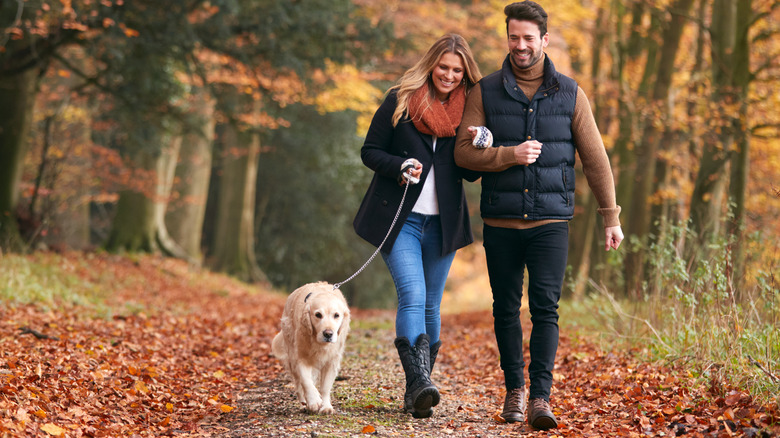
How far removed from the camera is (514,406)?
471 cm

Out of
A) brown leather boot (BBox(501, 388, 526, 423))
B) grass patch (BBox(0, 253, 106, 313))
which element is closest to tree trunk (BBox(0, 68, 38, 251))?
grass patch (BBox(0, 253, 106, 313))

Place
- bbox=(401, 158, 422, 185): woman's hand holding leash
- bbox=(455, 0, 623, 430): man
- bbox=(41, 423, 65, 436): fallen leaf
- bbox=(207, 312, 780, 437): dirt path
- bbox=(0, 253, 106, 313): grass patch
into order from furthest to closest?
bbox=(0, 253, 106, 313): grass patch → bbox=(401, 158, 422, 185): woman's hand holding leash → bbox=(455, 0, 623, 430): man → bbox=(207, 312, 780, 437): dirt path → bbox=(41, 423, 65, 436): fallen leaf

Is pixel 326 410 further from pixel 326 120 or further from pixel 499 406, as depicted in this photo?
pixel 326 120

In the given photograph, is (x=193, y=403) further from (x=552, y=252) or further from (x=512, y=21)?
(x=512, y=21)

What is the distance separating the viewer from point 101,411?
481 centimetres

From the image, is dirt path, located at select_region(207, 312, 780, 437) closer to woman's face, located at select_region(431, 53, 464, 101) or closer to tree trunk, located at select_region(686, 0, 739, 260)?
woman's face, located at select_region(431, 53, 464, 101)

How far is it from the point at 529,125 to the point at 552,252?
2.53 feet

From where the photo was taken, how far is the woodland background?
31.8 ft

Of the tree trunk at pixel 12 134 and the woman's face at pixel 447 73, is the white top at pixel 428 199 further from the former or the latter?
the tree trunk at pixel 12 134

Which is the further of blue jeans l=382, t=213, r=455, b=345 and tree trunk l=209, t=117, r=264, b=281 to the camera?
tree trunk l=209, t=117, r=264, b=281

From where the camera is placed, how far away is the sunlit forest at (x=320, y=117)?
10312 mm

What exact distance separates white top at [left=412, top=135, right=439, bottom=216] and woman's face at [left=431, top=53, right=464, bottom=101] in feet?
1.06

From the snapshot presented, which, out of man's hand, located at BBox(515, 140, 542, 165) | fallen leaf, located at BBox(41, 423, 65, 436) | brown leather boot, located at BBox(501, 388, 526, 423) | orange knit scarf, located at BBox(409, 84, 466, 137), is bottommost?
fallen leaf, located at BBox(41, 423, 65, 436)

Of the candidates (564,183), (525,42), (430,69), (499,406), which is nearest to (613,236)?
(564,183)
